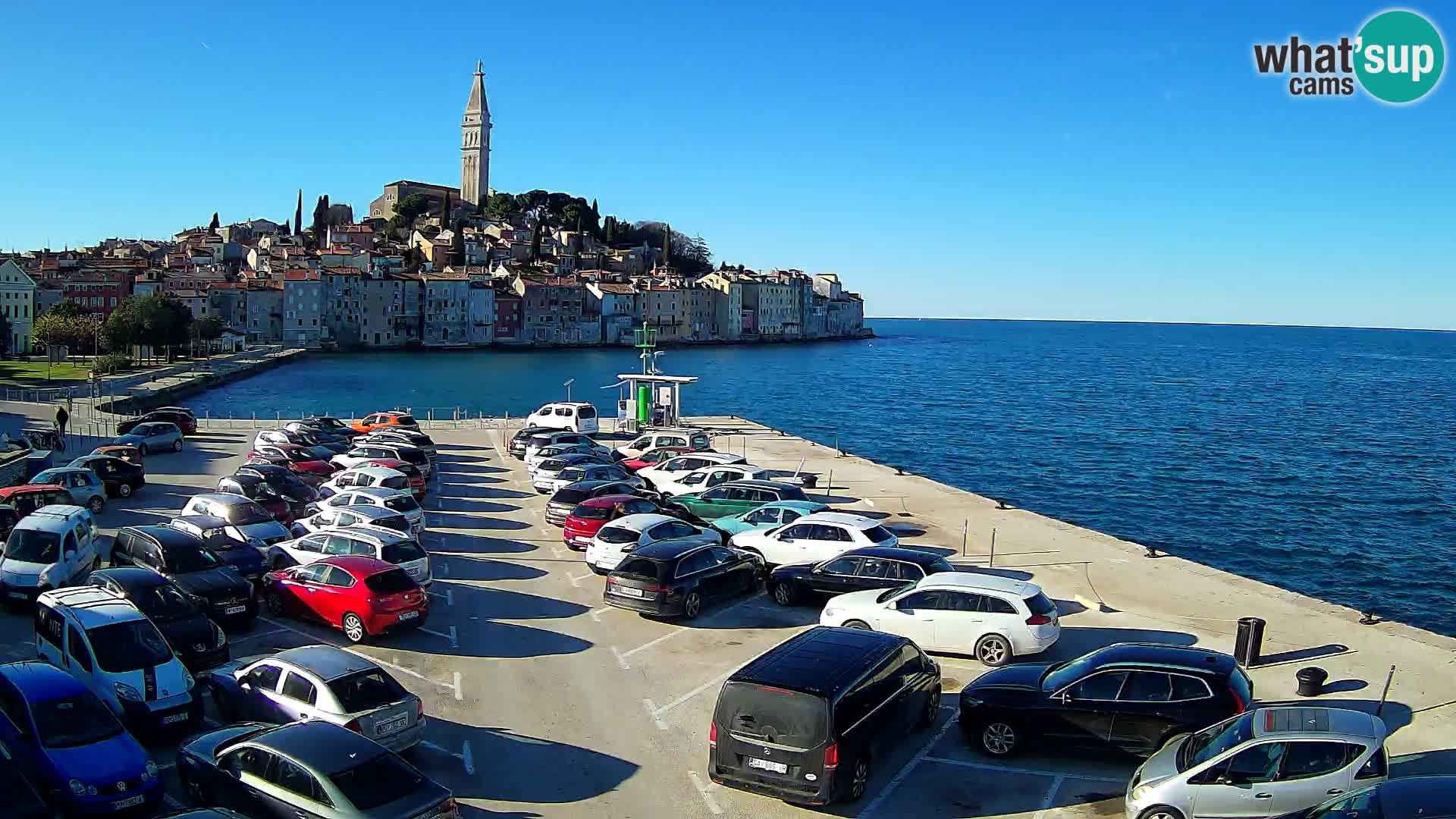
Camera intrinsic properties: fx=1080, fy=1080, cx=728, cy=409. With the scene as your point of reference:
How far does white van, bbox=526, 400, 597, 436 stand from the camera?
40125 mm

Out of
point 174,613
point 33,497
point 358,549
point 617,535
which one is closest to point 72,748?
point 174,613

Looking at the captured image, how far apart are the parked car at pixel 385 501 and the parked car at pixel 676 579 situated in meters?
6.16

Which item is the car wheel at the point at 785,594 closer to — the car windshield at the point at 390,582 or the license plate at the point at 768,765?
the car windshield at the point at 390,582

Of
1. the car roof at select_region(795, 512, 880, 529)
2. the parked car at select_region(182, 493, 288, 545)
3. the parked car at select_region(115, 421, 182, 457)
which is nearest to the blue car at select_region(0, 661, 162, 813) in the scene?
the parked car at select_region(182, 493, 288, 545)

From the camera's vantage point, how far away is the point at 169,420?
38.4 meters

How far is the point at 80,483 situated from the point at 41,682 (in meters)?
16.4

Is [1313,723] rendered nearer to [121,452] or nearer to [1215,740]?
[1215,740]

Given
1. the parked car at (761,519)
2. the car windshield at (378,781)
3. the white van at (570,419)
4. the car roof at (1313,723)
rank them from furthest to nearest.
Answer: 1. the white van at (570,419)
2. the parked car at (761,519)
3. the car roof at (1313,723)
4. the car windshield at (378,781)

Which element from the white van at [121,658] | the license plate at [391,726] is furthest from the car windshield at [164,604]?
the license plate at [391,726]

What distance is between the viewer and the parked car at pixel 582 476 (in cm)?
2666

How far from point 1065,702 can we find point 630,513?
40.0ft

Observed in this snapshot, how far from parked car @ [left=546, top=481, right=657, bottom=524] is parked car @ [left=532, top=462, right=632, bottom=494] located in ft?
4.69

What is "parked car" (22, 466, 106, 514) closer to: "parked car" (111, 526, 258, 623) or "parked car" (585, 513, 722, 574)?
"parked car" (111, 526, 258, 623)

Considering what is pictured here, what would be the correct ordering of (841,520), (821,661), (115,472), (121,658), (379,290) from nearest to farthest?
(821,661) < (121,658) < (841,520) < (115,472) < (379,290)
